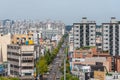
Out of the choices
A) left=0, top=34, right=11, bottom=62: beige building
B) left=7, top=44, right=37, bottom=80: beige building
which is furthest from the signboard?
left=0, top=34, right=11, bottom=62: beige building

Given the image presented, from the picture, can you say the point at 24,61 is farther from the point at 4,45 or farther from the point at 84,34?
the point at 84,34

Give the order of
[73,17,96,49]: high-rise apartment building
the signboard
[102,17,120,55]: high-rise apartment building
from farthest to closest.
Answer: [73,17,96,49]: high-rise apartment building < [102,17,120,55]: high-rise apartment building < the signboard

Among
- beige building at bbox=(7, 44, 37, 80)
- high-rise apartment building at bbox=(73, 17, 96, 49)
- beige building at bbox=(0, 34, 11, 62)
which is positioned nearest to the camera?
beige building at bbox=(7, 44, 37, 80)

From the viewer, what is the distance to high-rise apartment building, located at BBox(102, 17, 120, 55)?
123 feet

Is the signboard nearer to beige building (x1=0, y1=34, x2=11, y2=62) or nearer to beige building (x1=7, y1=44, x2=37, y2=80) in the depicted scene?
beige building (x1=7, y1=44, x2=37, y2=80)

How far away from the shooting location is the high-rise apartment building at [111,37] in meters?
37.6

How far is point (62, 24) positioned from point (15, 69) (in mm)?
72864

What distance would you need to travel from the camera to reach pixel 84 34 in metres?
41.1

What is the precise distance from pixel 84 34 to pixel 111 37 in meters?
3.56

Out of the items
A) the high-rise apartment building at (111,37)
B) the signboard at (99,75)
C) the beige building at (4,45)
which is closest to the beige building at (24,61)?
the beige building at (4,45)

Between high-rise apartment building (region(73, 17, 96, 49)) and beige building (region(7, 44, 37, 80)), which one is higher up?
high-rise apartment building (region(73, 17, 96, 49))

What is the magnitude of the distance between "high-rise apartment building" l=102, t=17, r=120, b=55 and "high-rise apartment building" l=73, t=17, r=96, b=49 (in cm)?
210

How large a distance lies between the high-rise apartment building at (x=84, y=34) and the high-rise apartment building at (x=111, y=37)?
2.10 metres

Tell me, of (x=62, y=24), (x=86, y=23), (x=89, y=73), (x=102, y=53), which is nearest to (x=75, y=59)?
(x=102, y=53)
